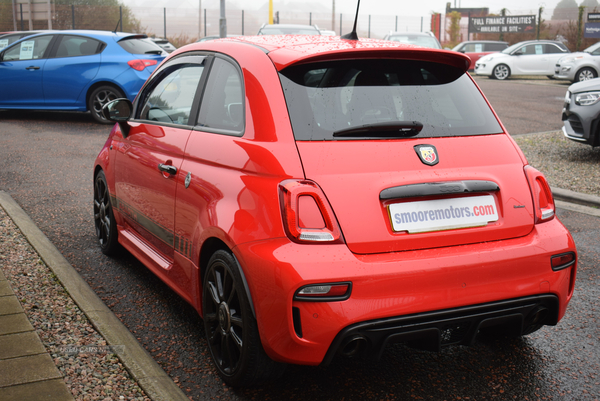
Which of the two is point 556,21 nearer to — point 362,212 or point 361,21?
point 361,21

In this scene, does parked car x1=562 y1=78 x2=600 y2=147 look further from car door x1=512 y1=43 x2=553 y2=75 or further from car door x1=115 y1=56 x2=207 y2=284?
car door x1=512 y1=43 x2=553 y2=75

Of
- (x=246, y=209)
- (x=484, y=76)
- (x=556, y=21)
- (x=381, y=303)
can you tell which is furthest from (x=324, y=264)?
(x=556, y=21)

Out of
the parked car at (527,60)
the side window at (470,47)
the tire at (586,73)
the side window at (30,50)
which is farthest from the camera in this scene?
the side window at (470,47)

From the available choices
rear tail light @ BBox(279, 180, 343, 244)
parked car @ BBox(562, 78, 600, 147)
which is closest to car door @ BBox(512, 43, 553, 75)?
parked car @ BBox(562, 78, 600, 147)

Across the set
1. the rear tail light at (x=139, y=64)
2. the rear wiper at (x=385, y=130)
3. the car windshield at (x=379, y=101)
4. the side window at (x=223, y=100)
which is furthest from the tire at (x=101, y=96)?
the rear wiper at (x=385, y=130)

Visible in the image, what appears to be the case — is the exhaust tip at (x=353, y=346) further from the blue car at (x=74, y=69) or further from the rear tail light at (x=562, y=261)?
the blue car at (x=74, y=69)

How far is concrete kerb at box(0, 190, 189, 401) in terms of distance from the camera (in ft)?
9.33

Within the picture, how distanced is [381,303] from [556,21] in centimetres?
4880

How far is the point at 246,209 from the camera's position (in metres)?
2.70

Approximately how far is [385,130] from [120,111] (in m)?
2.19

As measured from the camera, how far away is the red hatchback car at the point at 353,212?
8.19ft

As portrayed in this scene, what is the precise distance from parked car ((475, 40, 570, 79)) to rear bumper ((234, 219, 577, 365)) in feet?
86.1

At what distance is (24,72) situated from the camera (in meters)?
11.8

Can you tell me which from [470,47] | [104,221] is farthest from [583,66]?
[104,221]
